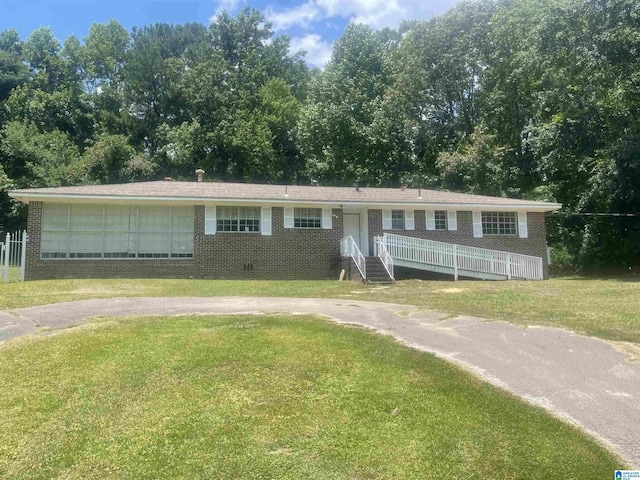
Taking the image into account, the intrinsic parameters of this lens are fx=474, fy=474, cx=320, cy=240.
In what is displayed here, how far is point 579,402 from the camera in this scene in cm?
462

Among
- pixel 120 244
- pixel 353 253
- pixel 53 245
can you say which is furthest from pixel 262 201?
pixel 53 245

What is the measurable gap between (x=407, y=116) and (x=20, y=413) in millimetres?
31299

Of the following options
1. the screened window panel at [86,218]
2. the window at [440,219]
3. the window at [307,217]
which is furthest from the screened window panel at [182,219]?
the window at [440,219]

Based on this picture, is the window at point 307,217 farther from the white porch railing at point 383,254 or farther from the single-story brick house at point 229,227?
the white porch railing at point 383,254

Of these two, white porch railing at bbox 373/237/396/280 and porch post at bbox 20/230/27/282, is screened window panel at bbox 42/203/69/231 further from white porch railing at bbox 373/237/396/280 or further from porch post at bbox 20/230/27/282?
white porch railing at bbox 373/237/396/280

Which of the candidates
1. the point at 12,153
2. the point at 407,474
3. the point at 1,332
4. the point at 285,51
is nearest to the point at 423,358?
the point at 407,474

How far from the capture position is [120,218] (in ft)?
53.9

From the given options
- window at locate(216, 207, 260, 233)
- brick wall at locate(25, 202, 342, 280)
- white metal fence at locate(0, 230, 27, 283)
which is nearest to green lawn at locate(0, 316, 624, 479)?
white metal fence at locate(0, 230, 27, 283)

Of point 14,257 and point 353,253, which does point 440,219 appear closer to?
point 353,253

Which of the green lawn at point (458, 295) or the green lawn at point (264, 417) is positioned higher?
the green lawn at point (458, 295)

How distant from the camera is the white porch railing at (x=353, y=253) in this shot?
15.7m

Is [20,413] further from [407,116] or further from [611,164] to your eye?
[407,116]

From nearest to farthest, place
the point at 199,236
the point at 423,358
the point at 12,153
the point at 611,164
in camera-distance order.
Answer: the point at 423,358
the point at 199,236
the point at 611,164
the point at 12,153

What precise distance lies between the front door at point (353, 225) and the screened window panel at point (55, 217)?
9.91 meters
